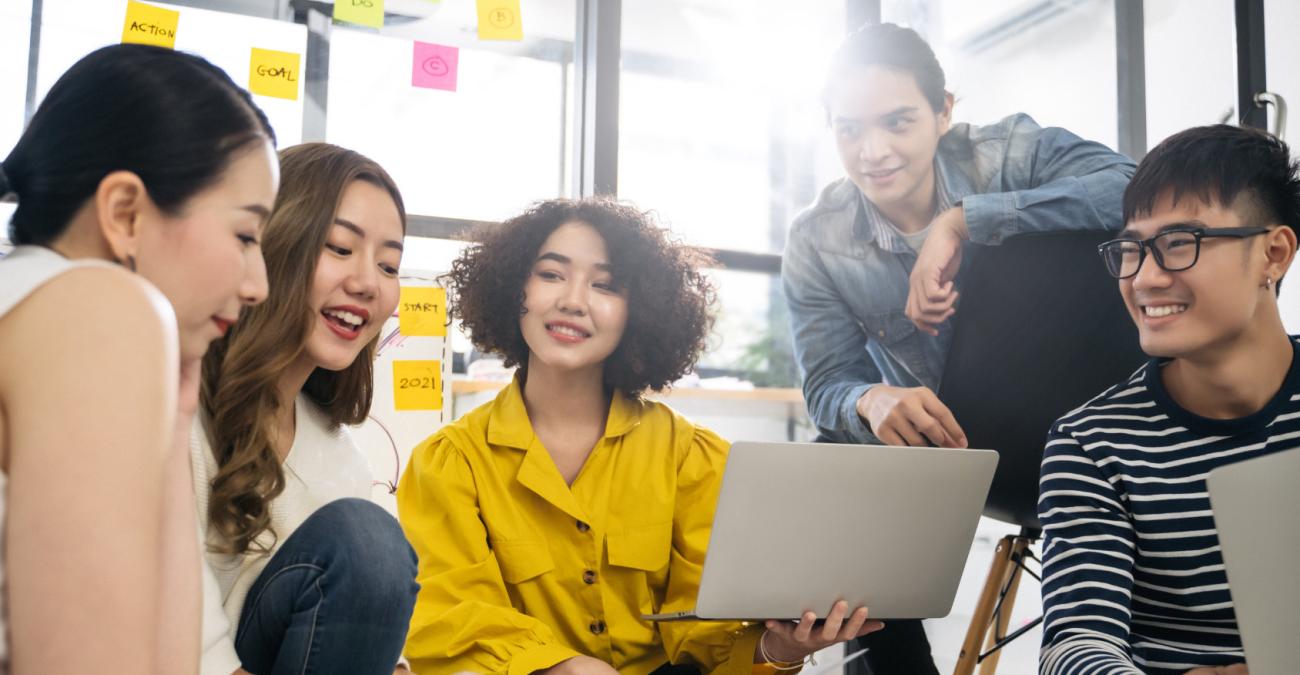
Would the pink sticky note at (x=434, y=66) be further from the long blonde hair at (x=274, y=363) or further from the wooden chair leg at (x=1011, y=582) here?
the wooden chair leg at (x=1011, y=582)

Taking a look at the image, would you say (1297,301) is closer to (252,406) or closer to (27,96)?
(252,406)

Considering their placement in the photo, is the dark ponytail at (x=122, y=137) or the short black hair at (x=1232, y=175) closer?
the dark ponytail at (x=122, y=137)

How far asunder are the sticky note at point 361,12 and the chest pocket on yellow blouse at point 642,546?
1203 millimetres

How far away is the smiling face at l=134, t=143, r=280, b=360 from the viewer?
0.69m

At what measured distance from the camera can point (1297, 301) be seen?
7.95 feet

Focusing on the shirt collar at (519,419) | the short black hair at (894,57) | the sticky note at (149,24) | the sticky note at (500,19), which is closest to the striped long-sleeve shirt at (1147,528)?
the shirt collar at (519,419)

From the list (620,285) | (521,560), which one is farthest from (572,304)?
(521,560)

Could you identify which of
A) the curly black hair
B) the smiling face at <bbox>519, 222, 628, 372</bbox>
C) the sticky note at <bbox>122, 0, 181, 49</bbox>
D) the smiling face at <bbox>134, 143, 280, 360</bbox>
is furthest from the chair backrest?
the sticky note at <bbox>122, 0, 181, 49</bbox>

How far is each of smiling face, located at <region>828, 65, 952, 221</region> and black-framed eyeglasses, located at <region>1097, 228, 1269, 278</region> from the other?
0.78 metres

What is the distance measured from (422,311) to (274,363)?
79 cm

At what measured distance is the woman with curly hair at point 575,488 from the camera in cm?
130

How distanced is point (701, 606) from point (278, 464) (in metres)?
0.51

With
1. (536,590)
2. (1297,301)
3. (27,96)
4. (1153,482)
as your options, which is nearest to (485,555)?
(536,590)

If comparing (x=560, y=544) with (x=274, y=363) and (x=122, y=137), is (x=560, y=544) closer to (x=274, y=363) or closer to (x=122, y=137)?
(x=274, y=363)
